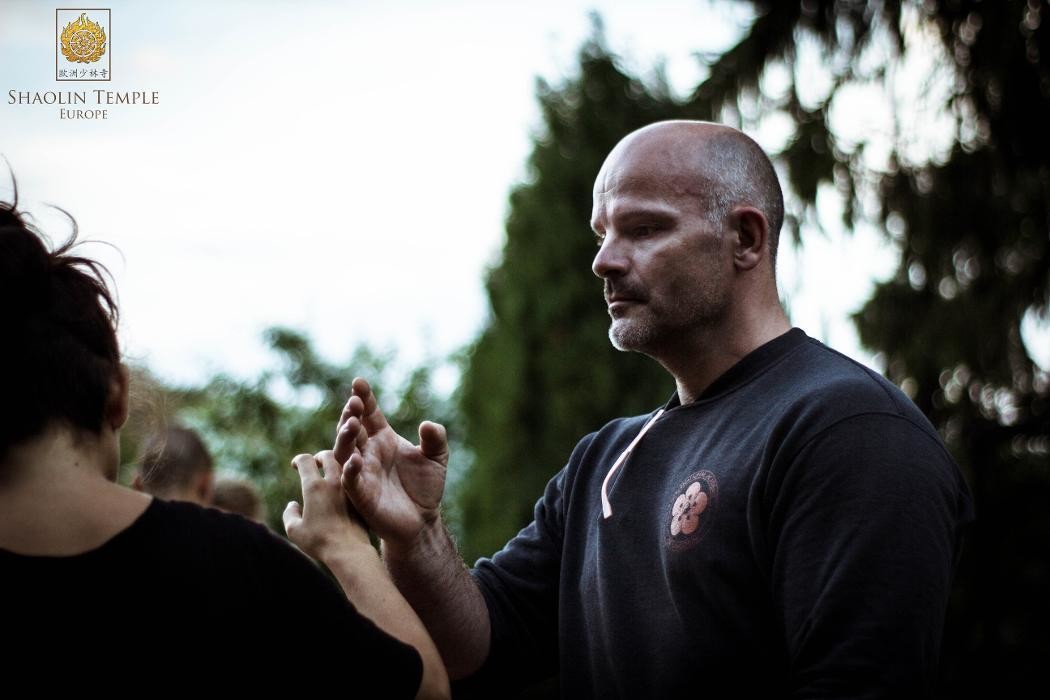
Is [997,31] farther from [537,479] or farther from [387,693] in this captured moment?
[387,693]

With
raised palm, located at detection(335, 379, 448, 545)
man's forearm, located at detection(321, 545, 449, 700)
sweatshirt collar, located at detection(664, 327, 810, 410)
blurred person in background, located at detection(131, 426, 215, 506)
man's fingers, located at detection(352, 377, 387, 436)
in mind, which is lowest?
blurred person in background, located at detection(131, 426, 215, 506)

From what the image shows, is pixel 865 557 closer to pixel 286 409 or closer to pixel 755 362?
pixel 755 362

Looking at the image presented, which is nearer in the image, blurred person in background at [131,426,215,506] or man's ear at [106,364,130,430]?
man's ear at [106,364,130,430]

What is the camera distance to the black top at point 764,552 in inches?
71.8

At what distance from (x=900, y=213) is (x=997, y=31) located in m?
1.09

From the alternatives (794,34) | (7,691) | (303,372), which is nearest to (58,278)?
(7,691)

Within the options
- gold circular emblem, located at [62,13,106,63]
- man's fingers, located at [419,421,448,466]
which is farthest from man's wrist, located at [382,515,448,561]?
gold circular emblem, located at [62,13,106,63]

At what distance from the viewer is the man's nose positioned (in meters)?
2.49

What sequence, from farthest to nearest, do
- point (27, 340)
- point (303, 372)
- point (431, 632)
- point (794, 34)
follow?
point (303, 372) < point (794, 34) < point (431, 632) < point (27, 340)

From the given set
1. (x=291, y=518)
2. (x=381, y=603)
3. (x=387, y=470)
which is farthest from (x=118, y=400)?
(x=387, y=470)

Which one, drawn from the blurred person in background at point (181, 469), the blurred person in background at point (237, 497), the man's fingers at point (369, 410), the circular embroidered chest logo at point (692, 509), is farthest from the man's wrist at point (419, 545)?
the blurred person in background at point (237, 497)

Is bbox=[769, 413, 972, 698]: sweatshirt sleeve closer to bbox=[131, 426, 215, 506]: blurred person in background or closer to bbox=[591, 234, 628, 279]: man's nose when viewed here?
bbox=[591, 234, 628, 279]: man's nose

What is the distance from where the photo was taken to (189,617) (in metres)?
1.51

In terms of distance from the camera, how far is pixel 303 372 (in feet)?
26.2
